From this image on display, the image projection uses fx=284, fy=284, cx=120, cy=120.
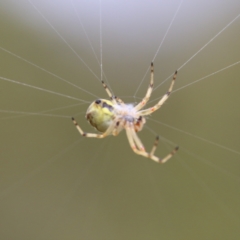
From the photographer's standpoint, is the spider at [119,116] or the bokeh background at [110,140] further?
the bokeh background at [110,140]

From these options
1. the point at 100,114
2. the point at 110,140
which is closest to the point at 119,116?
the point at 100,114

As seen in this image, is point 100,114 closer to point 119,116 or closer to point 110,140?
point 119,116

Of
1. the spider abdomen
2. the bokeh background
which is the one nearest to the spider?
the spider abdomen

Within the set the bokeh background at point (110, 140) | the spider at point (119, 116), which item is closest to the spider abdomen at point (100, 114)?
the spider at point (119, 116)

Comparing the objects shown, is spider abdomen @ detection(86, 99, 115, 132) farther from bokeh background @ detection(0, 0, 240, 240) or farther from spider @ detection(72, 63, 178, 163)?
bokeh background @ detection(0, 0, 240, 240)

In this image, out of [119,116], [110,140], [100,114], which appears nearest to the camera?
[100,114]

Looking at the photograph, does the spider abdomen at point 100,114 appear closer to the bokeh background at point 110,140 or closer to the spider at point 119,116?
the spider at point 119,116

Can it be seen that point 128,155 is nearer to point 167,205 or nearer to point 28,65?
point 167,205
